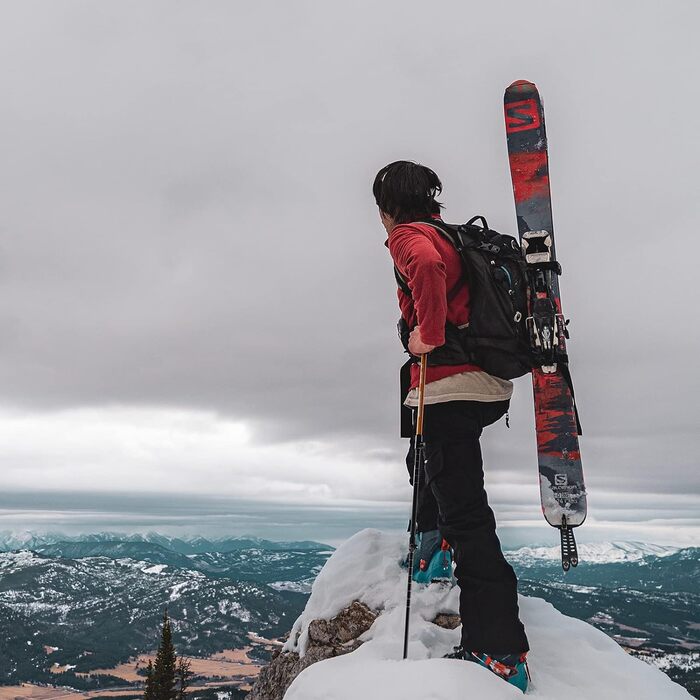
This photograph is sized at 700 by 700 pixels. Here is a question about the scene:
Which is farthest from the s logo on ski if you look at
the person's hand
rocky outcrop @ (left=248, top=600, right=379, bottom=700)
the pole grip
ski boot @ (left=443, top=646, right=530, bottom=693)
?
rocky outcrop @ (left=248, top=600, right=379, bottom=700)

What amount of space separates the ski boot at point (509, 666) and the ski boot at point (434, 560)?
261cm

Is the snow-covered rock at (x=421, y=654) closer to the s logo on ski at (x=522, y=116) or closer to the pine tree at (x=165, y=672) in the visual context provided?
the s logo on ski at (x=522, y=116)

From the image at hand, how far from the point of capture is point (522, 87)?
8.83m

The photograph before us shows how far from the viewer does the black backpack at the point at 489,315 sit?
5.51 metres

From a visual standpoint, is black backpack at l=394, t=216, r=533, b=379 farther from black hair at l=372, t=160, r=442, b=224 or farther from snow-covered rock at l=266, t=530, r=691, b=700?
snow-covered rock at l=266, t=530, r=691, b=700

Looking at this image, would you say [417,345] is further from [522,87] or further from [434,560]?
[522,87]

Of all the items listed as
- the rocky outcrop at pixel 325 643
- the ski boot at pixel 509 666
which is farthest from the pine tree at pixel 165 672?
the ski boot at pixel 509 666


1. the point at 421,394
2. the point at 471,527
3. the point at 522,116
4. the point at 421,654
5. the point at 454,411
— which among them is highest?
the point at 522,116

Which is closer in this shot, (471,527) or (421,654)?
(471,527)

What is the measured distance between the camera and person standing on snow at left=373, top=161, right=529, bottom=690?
16.6 feet

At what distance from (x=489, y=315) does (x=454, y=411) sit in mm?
1009

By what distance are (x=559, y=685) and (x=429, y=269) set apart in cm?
413

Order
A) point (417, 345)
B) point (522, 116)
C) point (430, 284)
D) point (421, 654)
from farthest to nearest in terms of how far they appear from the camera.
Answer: point (522, 116)
point (421, 654)
point (417, 345)
point (430, 284)

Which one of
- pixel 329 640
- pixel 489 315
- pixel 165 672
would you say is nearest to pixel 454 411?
pixel 489 315
